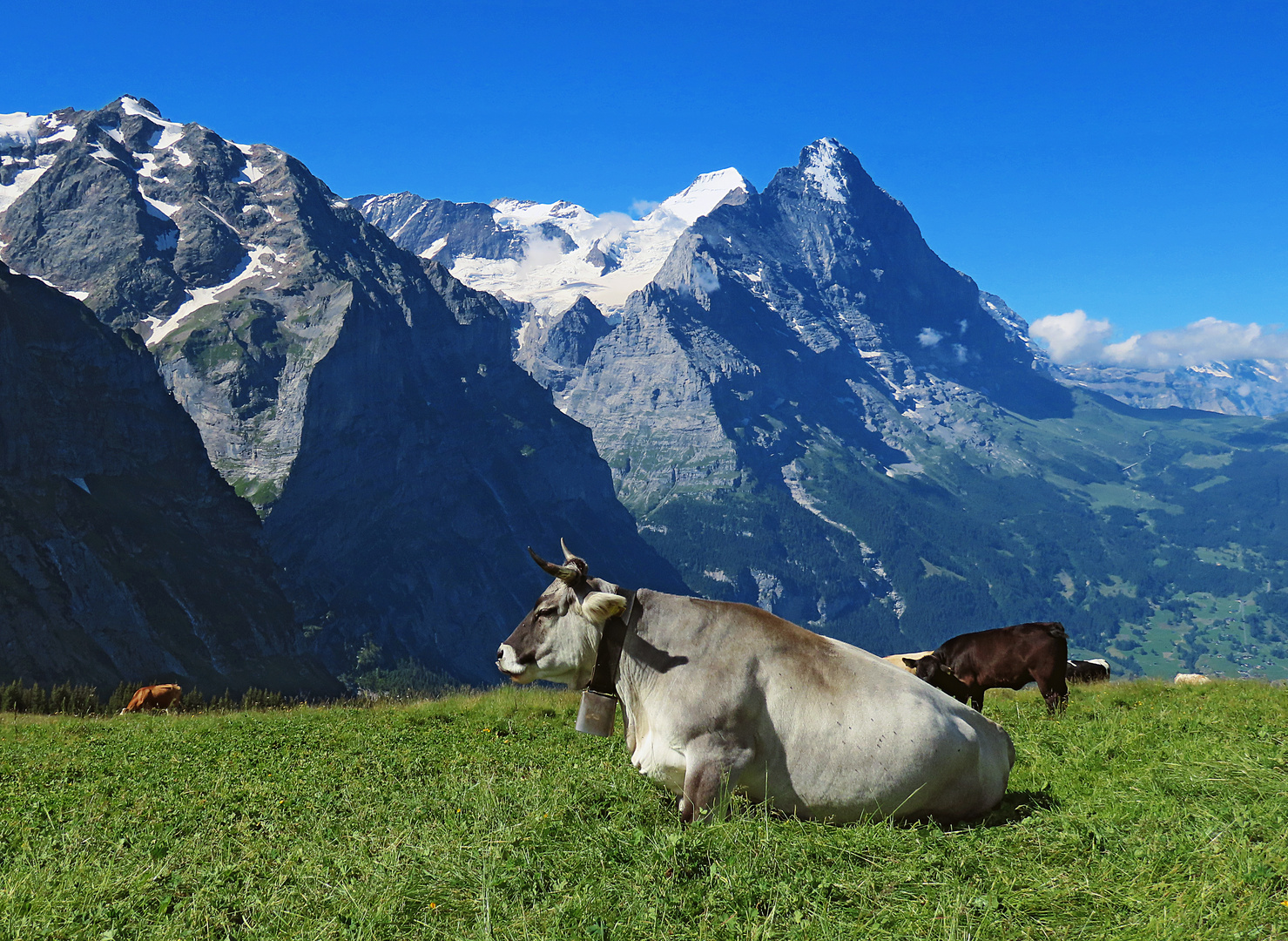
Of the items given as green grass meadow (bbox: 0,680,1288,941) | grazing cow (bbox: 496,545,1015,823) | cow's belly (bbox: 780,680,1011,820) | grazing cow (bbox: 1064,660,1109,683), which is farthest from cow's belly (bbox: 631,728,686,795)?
grazing cow (bbox: 1064,660,1109,683)

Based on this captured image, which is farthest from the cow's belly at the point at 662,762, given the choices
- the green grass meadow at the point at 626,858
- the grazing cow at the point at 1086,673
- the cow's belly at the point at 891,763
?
the grazing cow at the point at 1086,673

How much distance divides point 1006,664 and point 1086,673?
405 inches

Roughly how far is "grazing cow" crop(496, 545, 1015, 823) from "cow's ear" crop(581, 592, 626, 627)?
20 mm

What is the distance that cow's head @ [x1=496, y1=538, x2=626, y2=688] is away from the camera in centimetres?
991

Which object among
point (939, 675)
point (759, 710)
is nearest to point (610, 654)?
point (759, 710)

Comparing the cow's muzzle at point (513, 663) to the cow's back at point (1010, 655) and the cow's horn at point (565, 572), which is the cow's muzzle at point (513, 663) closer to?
the cow's horn at point (565, 572)

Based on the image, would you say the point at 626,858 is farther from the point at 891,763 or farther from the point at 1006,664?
the point at 1006,664

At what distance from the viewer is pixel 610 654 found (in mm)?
9852

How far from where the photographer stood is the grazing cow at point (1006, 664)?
1753 centimetres

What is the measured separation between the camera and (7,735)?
17641mm

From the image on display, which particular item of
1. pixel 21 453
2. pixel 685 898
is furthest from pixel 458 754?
pixel 21 453

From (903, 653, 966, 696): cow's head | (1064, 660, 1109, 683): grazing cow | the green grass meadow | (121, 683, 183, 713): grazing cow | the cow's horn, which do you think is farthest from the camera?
(121, 683, 183, 713): grazing cow

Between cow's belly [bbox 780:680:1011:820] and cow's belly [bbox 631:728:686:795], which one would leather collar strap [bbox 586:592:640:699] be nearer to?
cow's belly [bbox 631:728:686:795]

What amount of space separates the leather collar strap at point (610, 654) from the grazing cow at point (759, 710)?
0.02 meters
